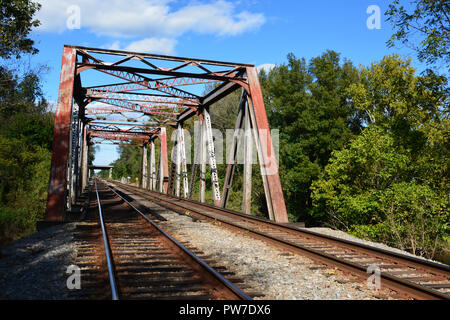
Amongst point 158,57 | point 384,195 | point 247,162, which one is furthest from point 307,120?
point 158,57

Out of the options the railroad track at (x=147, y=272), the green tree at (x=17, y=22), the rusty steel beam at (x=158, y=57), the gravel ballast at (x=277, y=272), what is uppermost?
the green tree at (x=17, y=22)

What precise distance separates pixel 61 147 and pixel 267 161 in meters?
6.83

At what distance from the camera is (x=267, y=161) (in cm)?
1195

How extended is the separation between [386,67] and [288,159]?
1175 centimetres

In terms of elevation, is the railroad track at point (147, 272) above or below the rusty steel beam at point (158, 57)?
below

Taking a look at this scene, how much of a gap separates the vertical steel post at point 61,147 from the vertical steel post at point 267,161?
647cm

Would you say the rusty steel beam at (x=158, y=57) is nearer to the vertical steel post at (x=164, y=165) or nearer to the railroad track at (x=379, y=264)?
the railroad track at (x=379, y=264)

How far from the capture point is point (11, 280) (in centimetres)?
483

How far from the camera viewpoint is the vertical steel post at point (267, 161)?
38.2 feet

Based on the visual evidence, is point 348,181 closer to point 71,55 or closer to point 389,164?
point 389,164

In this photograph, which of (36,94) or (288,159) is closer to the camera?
(36,94)

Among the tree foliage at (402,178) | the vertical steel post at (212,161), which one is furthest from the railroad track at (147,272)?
the tree foliage at (402,178)

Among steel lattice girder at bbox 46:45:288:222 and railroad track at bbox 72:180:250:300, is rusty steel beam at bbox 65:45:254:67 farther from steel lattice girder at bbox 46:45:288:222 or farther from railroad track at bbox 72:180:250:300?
railroad track at bbox 72:180:250:300
